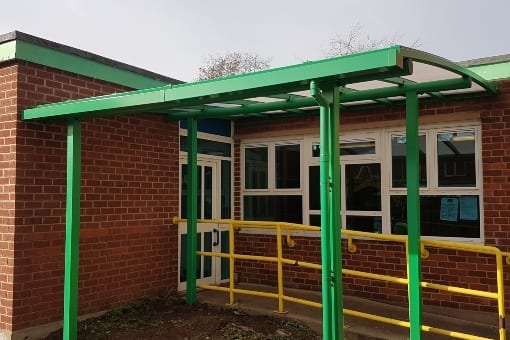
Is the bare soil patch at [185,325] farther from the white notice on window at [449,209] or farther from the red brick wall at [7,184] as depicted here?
the white notice on window at [449,209]

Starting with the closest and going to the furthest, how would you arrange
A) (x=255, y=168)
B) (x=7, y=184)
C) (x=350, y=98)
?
(x=7, y=184) < (x=350, y=98) < (x=255, y=168)

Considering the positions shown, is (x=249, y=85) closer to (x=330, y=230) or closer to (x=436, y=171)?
(x=330, y=230)

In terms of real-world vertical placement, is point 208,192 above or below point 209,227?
above

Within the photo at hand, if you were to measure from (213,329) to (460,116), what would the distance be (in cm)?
396

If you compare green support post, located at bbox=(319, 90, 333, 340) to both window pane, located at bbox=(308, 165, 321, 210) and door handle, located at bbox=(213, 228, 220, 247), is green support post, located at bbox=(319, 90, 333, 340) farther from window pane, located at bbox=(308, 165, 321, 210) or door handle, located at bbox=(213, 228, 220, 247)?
→ door handle, located at bbox=(213, 228, 220, 247)

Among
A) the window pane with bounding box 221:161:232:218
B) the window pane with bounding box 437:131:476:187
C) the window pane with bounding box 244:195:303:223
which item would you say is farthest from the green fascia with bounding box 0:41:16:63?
the window pane with bounding box 437:131:476:187

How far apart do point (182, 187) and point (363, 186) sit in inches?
104

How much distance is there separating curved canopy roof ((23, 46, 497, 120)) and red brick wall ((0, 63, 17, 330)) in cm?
25

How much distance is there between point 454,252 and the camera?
5906 mm

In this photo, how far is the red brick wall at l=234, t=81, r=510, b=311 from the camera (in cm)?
559

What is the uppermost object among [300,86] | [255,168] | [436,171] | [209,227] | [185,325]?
[300,86]

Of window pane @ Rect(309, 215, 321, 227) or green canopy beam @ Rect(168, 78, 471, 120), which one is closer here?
green canopy beam @ Rect(168, 78, 471, 120)

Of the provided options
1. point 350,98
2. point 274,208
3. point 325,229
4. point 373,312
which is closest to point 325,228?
point 325,229

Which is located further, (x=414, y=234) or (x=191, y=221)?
(x=191, y=221)
